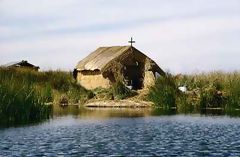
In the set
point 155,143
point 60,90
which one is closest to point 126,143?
point 155,143

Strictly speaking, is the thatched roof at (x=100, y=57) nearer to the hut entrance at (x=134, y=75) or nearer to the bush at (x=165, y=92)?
the hut entrance at (x=134, y=75)

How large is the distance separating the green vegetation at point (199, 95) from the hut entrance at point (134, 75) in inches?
467

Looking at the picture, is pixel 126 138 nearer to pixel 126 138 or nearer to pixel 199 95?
pixel 126 138

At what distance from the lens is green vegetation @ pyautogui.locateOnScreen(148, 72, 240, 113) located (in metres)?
33.2

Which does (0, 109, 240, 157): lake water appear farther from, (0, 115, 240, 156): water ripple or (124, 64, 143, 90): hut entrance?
(124, 64, 143, 90): hut entrance

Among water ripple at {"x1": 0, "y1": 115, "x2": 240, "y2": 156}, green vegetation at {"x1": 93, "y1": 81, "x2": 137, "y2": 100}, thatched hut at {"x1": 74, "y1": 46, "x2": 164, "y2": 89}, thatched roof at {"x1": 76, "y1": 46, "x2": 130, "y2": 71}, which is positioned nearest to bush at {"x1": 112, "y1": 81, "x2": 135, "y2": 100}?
green vegetation at {"x1": 93, "y1": 81, "x2": 137, "y2": 100}

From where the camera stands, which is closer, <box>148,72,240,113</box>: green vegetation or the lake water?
the lake water

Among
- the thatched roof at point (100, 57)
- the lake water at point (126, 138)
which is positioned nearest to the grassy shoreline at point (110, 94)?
the lake water at point (126, 138)

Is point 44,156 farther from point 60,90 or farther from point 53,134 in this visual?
point 60,90

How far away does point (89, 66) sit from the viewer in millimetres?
50281

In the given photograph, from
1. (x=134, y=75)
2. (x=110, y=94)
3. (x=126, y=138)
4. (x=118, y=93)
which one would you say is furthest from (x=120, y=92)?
(x=126, y=138)

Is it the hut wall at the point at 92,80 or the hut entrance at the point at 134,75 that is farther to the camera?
the hut entrance at the point at 134,75

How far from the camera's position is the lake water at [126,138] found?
1678 cm

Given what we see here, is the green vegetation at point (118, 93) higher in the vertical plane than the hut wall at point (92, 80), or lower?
lower
